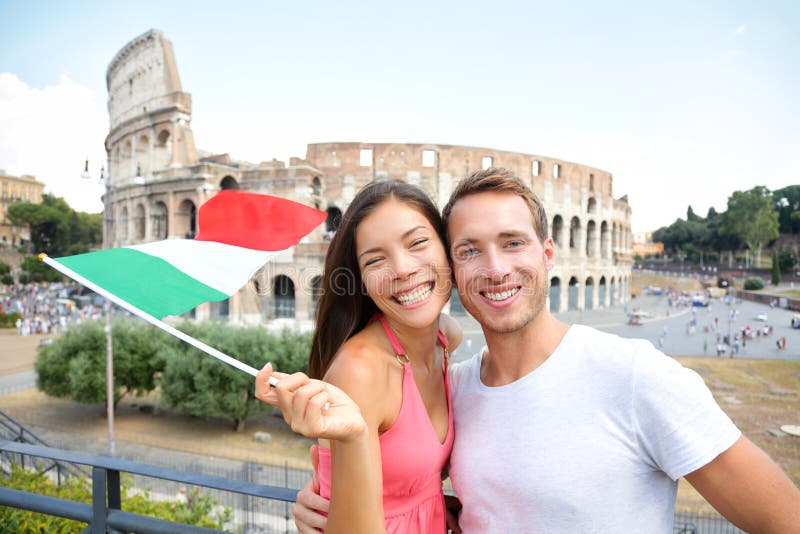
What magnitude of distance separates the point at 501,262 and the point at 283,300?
2438 cm

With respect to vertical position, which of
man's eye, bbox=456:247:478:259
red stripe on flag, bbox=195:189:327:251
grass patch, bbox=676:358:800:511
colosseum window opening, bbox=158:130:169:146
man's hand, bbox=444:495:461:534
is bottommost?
grass patch, bbox=676:358:800:511

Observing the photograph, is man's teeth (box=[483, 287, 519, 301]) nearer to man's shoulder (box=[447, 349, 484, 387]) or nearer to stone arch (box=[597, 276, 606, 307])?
man's shoulder (box=[447, 349, 484, 387])

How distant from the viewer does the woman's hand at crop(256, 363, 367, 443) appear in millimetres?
1120

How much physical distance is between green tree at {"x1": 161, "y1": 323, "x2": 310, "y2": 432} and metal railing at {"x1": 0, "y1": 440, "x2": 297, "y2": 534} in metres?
12.0

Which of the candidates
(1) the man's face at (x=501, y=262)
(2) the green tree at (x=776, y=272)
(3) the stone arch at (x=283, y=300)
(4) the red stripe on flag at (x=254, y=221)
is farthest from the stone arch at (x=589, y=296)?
(1) the man's face at (x=501, y=262)

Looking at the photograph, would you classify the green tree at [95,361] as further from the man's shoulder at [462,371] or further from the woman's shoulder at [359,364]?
the woman's shoulder at [359,364]

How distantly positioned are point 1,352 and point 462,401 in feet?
92.7

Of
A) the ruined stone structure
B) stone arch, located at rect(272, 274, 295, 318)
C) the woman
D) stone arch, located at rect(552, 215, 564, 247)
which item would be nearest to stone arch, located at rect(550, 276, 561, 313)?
stone arch, located at rect(552, 215, 564, 247)

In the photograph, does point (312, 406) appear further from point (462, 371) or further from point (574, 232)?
point (574, 232)

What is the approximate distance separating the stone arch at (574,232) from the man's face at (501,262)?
33220mm

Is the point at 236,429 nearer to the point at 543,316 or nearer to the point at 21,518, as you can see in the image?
the point at 21,518

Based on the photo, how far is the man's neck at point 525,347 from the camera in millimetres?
1577

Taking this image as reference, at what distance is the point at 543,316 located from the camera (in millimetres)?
1626

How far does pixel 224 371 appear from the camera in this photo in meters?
13.8
